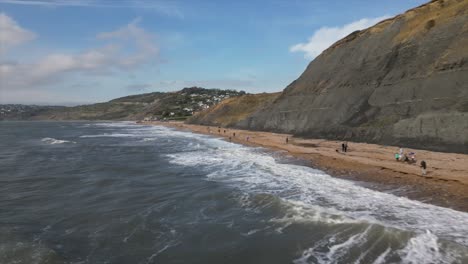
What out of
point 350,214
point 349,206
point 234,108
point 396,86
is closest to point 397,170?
point 349,206

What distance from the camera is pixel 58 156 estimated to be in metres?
44.1

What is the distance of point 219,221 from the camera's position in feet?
58.7

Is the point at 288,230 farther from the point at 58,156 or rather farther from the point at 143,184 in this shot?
the point at 58,156

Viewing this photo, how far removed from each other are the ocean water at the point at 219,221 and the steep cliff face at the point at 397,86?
12398 millimetres

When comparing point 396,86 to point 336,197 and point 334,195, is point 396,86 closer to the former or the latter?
point 334,195

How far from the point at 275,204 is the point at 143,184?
1045cm

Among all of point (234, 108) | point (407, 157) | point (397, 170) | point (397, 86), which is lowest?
point (397, 170)

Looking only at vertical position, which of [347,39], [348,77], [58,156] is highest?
[347,39]

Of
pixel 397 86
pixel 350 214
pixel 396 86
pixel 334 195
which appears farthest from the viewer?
pixel 396 86

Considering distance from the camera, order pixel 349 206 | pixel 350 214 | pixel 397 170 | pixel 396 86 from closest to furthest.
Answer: pixel 350 214, pixel 349 206, pixel 397 170, pixel 396 86

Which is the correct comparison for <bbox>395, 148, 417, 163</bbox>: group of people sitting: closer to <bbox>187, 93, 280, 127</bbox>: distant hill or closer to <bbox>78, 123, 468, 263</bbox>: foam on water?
<bbox>78, 123, 468, 263</bbox>: foam on water

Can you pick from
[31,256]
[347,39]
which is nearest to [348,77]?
[347,39]

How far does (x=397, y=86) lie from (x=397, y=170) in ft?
59.5

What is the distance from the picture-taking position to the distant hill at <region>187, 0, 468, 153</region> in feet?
110
